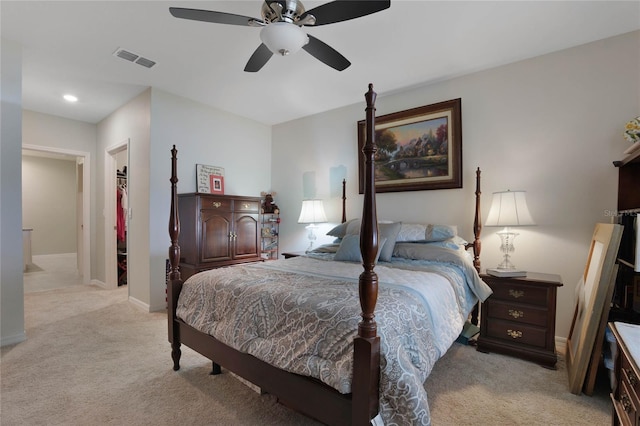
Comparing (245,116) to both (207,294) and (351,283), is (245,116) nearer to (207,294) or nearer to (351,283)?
(207,294)

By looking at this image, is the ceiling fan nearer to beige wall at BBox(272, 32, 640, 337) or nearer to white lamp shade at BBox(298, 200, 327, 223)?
beige wall at BBox(272, 32, 640, 337)

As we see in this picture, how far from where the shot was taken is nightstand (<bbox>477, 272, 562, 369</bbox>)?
2.23 metres

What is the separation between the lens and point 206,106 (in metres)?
4.04

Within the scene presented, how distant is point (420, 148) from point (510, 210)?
3.92ft

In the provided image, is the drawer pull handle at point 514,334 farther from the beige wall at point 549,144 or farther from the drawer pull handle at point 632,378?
the drawer pull handle at point 632,378

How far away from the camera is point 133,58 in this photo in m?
2.84

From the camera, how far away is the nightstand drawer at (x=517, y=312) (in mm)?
2260

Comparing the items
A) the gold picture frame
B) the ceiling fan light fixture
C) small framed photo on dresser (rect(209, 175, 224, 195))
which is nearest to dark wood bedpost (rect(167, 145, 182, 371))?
the ceiling fan light fixture

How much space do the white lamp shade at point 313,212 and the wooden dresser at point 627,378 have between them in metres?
3.00

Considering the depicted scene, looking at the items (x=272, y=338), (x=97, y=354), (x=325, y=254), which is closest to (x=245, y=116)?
(x=325, y=254)

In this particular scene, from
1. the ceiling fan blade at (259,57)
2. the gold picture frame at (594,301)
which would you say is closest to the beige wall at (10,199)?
the ceiling fan blade at (259,57)

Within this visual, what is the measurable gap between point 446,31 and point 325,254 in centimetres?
222

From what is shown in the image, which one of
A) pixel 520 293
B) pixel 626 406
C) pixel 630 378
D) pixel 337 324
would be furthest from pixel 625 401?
pixel 520 293

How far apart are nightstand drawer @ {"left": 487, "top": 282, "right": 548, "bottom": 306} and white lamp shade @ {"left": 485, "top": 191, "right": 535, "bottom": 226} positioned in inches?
20.5
